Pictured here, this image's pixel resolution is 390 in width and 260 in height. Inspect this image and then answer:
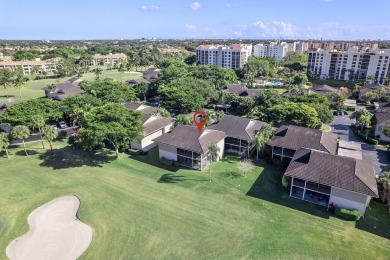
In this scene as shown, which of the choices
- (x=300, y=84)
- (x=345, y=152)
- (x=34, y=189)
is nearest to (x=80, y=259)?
(x=34, y=189)

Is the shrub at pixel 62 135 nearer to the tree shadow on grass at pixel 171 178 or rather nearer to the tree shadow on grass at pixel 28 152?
the tree shadow on grass at pixel 28 152

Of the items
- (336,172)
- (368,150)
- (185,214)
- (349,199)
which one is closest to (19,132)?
(185,214)

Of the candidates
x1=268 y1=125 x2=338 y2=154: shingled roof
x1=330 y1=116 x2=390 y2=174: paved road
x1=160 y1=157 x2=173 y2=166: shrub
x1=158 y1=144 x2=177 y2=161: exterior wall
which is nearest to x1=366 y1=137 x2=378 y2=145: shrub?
x1=330 y1=116 x2=390 y2=174: paved road

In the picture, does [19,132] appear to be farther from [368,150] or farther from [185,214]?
[368,150]

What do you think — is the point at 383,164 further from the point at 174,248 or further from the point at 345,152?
the point at 174,248

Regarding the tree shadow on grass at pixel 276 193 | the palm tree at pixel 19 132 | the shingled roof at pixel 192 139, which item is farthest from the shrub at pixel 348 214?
the palm tree at pixel 19 132
